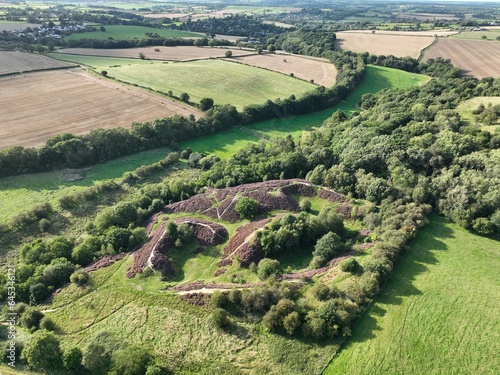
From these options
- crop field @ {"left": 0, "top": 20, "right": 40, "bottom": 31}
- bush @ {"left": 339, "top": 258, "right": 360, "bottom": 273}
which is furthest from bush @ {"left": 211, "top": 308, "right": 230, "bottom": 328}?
crop field @ {"left": 0, "top": 20, "right": 40, "bottom": 31}

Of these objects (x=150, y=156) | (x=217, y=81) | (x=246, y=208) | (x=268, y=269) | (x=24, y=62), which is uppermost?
(x=24, y=62)

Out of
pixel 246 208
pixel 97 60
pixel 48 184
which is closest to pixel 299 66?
pixel 97 60

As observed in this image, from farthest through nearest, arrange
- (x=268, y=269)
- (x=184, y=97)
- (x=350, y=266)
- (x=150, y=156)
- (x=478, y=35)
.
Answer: (x=478, y=35) → (x=184, y=97) → (x=150, y=156) → (x=268, y=269) → (x=350, y=266)

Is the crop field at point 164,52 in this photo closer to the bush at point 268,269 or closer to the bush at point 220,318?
the bush at point 268,269

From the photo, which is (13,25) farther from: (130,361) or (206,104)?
(130,361)

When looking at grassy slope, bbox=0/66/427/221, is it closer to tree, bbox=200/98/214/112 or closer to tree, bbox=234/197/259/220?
tree, bbox=200/98/214/112

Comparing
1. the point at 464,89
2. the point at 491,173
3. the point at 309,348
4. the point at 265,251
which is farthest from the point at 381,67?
the point at 309,348

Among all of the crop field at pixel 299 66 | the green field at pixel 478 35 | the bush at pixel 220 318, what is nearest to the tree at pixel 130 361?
the bush at pixel 220 318
